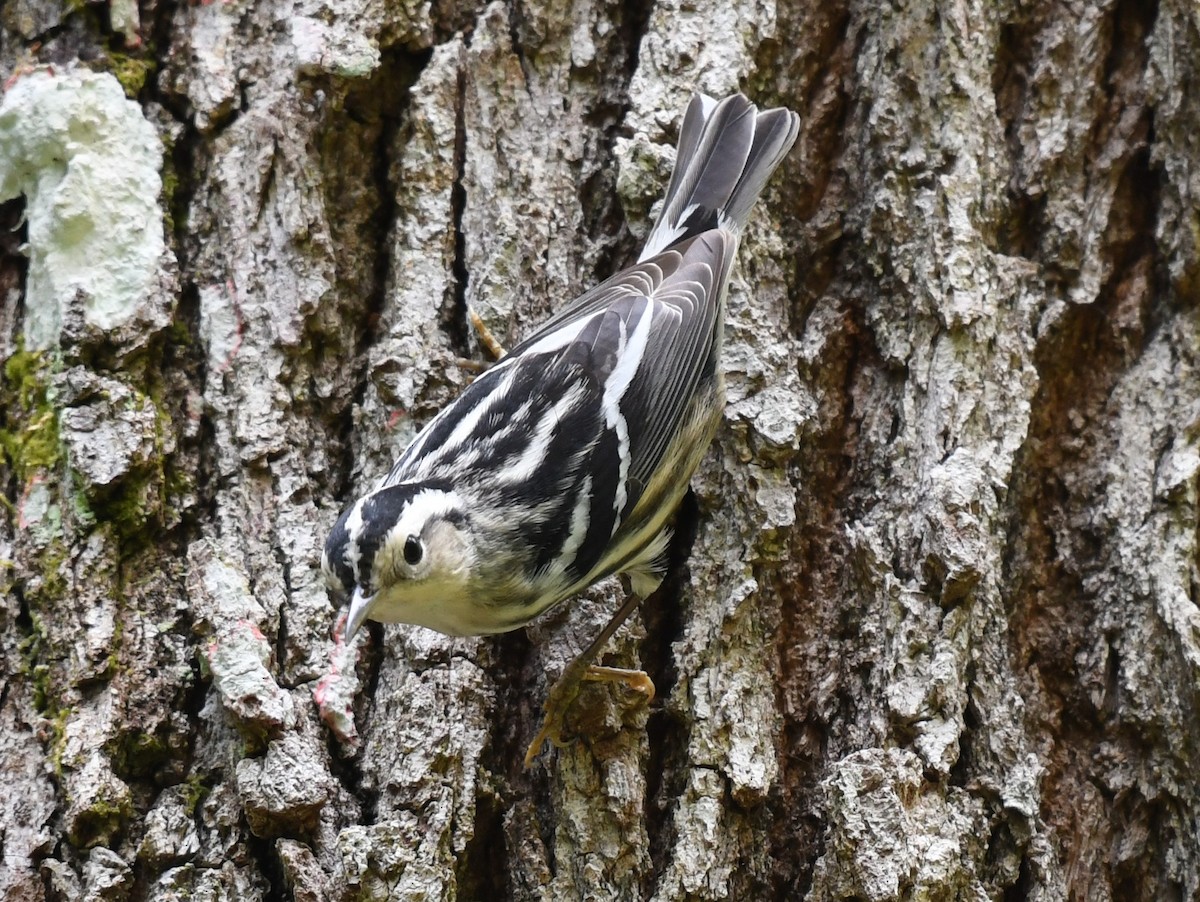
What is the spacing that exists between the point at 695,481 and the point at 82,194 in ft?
5.29

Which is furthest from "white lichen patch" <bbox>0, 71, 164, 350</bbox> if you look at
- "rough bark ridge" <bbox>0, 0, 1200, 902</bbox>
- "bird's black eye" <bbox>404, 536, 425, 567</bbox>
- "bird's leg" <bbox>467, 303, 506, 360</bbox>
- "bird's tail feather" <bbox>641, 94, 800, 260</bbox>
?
"bird's tail feather" <bbox>641, 94, 800, 260</bbox>

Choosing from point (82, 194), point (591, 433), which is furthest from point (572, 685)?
point (82, 194)

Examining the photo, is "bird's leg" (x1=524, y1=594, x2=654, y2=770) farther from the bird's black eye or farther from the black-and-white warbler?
the bird's black eye

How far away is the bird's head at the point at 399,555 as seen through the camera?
2.51m

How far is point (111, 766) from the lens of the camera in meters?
2.52

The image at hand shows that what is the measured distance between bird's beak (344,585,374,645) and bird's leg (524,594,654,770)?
46 cm

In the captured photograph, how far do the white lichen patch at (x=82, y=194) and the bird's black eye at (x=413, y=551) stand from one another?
89 cm

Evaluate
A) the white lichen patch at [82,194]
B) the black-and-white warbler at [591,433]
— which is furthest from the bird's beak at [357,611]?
the white lichen patch at [82,194]

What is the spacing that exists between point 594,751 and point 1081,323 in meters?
1.61

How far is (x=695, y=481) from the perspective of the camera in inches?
118

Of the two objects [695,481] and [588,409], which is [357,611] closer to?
[588,409]

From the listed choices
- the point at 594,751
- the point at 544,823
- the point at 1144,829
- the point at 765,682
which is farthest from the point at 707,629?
the point at 1144,829

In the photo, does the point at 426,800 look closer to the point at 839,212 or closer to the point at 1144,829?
the point at 1144,829

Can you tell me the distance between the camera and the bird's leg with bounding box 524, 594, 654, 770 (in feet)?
8.77
